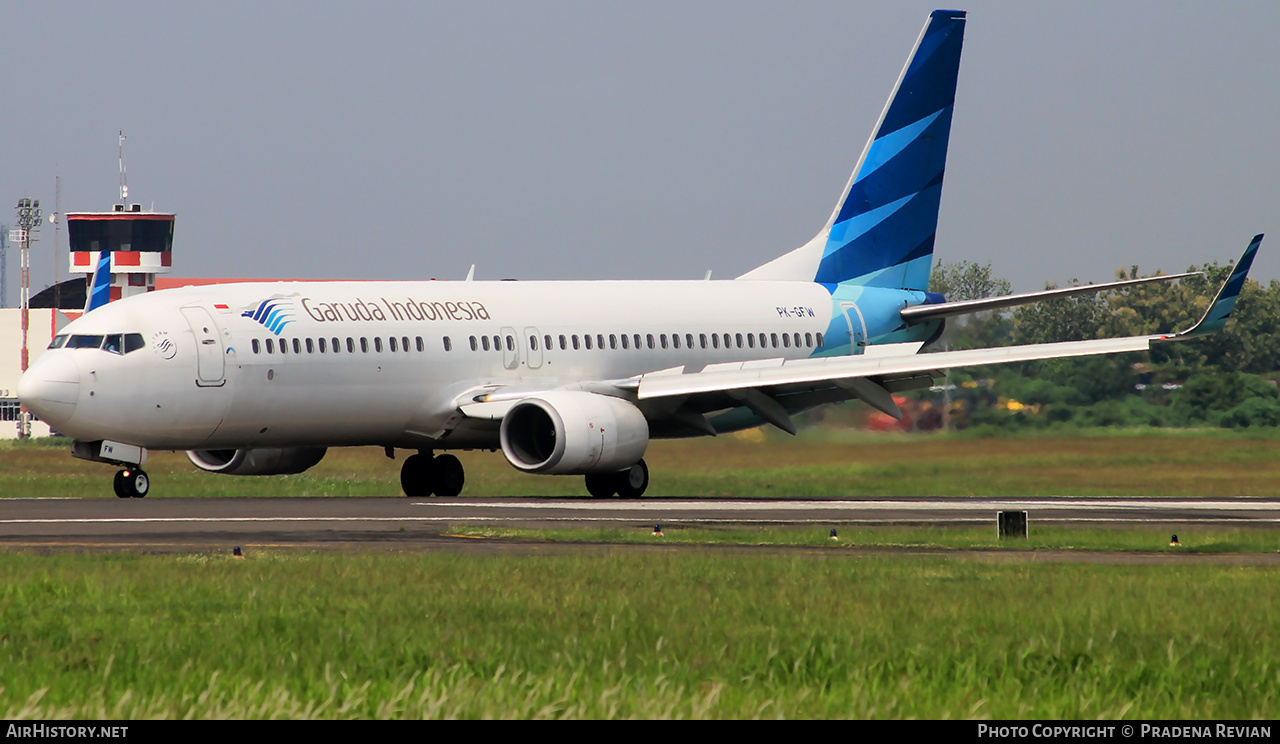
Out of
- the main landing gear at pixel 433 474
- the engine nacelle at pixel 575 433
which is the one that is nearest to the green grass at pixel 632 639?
the engine nacelle at pixel 575 433

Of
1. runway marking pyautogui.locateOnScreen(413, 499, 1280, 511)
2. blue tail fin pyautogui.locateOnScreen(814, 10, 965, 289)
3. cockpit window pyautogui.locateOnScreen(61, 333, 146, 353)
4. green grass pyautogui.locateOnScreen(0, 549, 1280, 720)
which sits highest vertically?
blue tail fin pyautogui.locateOnScreen(814, 10, 965, 289)

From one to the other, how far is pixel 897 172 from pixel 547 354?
9.82 metres

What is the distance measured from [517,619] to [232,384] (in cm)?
1814

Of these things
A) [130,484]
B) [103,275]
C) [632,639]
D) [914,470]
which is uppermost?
[103,275]

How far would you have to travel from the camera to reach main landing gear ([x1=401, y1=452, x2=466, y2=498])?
35.4m

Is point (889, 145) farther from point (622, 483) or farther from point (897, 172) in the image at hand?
point (622, 483)

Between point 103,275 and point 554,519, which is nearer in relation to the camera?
point 554,519

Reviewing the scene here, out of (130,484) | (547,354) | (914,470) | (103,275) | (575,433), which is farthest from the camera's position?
(103,275)

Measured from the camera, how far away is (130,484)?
3072 cm

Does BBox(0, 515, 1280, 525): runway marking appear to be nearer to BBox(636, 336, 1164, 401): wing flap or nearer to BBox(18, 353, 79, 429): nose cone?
BBox(18, 353, 79, 429): nose cone

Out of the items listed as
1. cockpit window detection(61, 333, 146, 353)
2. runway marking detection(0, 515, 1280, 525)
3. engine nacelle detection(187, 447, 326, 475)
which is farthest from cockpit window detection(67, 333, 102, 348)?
runway marking detection(0, 515, 1280, 525)

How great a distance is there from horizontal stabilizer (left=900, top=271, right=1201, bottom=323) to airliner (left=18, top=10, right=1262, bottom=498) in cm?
7

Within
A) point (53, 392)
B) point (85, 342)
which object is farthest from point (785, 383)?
point (53, 392)

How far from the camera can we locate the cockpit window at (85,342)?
2994cm
